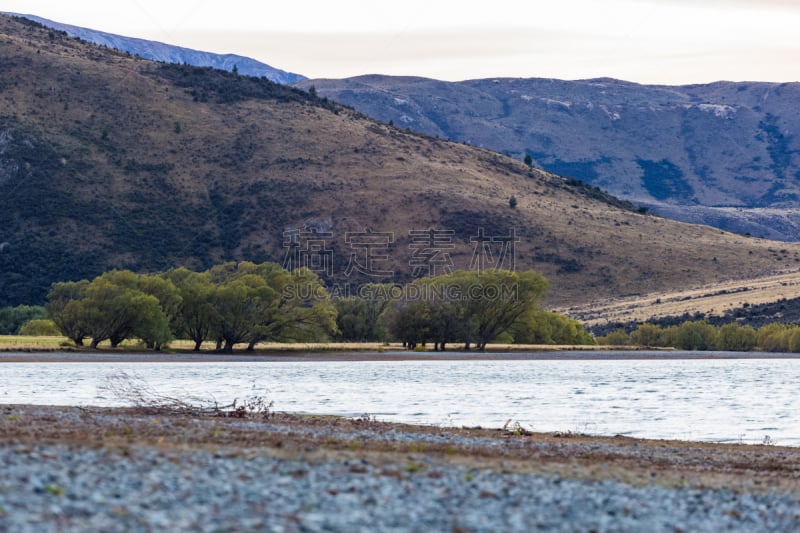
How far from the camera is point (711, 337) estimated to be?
97688 millimetres

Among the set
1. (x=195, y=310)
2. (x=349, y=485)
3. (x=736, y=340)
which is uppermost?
(x=195, y=310)

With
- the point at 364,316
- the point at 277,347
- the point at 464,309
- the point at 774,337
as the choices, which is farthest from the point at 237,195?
the point at 774,337

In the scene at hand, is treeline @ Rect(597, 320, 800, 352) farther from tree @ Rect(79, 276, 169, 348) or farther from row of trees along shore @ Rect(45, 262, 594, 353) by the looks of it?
tree @ Rect(79, 276, 169, 348)

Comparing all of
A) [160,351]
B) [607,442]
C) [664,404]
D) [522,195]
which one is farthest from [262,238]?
[607,442]

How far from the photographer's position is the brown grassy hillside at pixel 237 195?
387ft

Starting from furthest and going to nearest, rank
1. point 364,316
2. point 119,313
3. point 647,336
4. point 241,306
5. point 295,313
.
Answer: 1. point 647,336
2. point 364,316
3. point 295,313
4. point 241,306
5. point 119,313

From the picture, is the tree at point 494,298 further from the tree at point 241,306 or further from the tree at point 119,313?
the tree at point 119,313

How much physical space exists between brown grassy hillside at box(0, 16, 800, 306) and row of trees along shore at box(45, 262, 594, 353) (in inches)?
897

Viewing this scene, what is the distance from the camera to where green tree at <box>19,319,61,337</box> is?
87.1m

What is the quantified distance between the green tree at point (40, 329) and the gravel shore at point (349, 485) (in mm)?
66140

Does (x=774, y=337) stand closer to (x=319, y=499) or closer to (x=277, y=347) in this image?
(x=277, y=347)

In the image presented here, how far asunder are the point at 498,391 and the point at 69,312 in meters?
34.2

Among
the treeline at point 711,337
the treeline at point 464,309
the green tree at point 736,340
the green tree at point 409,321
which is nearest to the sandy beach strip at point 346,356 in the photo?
the treeline at point 464,309

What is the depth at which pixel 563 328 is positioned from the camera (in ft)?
320
